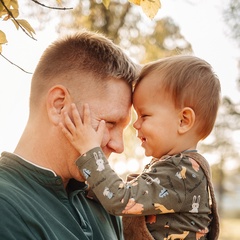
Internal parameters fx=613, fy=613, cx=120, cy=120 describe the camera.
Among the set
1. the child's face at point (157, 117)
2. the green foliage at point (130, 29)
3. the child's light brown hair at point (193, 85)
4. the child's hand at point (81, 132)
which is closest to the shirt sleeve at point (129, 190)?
the child's hand at point (81, 132)

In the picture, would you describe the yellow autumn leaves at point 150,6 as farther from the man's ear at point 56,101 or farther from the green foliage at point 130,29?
the green foliage at point 130,29

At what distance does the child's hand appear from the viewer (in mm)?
2324

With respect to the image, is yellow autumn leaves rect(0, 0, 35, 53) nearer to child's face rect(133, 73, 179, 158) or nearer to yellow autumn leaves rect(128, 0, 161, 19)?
yellow autumn leaves rect(128, 0, 161, 19)

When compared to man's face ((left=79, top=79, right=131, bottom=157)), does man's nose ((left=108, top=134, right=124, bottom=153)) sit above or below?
below

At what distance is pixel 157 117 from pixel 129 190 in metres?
0.34

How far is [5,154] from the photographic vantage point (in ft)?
7.34

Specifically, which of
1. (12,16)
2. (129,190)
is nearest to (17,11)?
(12,16)

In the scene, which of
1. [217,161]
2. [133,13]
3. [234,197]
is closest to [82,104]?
[133,13]

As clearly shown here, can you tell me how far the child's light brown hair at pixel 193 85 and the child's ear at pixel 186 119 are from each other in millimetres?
25

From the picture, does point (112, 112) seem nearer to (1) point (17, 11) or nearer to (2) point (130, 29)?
(1) point (17, 11)

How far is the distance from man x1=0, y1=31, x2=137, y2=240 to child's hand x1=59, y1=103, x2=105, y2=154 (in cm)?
4

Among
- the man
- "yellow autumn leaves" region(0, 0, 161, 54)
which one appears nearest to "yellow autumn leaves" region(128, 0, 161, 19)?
"yellow autumn leaves" region(0, 0, 161, 54)

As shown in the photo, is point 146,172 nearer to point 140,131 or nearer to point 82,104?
point 140,131

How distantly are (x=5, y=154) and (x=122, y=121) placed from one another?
495 mm
